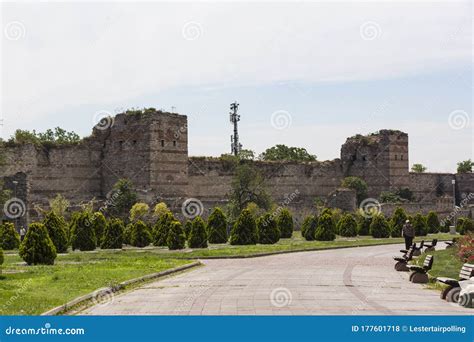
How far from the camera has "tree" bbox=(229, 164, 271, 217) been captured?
45375mm

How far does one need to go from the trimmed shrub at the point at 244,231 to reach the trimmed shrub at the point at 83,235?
21.1 feet

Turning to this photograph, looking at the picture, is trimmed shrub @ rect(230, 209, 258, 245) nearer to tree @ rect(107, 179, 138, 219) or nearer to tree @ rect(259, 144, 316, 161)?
tree @ rect(107, 179, 138, 219)

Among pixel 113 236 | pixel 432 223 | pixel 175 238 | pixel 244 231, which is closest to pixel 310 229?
pixel 244 231

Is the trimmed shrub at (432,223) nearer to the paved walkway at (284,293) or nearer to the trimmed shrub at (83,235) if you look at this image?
the trimmed shrub at (83,235)

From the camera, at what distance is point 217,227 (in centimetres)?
3366

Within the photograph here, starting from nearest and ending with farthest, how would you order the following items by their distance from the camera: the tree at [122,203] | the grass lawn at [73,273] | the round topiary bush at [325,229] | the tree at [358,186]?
the grass lawn at [73,273]
the round topiary bush at [325,229]
the tree at [122,203]
the tree at [358,186]

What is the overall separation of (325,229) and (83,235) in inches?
498

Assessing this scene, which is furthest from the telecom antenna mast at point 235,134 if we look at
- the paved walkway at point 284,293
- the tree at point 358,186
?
the paved walkway at point 284,293

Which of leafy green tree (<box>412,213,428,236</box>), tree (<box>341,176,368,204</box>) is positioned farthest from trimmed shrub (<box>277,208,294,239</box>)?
tree (<box>341,176,368,204</box>)

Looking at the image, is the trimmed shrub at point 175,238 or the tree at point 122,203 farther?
the tree at point 122,203

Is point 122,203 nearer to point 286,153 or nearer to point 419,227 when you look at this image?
point 419,227

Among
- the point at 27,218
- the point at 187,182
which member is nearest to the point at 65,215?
the point at 27,218

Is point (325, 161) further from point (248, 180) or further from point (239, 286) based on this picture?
point (239, 286)

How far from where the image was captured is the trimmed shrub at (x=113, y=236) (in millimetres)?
30234
